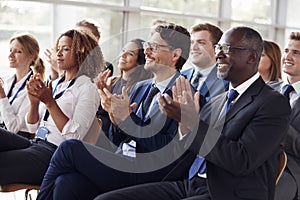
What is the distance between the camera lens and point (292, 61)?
10.4ft

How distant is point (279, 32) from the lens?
6.81 m

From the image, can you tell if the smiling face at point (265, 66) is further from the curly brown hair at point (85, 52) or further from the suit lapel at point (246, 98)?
the suit lapel at point (246, 98)

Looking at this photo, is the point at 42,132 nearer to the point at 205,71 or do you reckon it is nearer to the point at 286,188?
the point at 205,71

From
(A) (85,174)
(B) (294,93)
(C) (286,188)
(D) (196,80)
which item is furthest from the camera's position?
(D) (196,80)

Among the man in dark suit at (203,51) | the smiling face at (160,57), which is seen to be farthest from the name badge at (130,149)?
the man in dark suit at (203,51)

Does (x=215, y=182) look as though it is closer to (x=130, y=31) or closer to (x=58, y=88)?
(x=58, y=88)

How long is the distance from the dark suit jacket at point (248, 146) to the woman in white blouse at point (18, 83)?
1.40m

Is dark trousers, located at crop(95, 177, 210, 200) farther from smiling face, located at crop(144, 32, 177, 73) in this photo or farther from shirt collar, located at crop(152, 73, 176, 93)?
smiling face, located at crop(144, 32, 177, 73)

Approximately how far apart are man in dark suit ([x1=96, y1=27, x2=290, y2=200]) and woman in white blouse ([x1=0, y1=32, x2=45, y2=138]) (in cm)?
112

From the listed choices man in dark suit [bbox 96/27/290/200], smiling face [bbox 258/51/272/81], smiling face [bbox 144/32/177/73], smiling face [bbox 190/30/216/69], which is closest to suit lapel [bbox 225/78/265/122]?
man in dark suit [bbox 96/27/290/200]

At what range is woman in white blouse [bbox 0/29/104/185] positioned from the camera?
106 inches

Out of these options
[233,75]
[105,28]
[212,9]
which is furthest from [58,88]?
[212,9]

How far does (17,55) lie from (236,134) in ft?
5.91

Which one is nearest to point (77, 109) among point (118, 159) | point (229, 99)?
point (118, 159)
